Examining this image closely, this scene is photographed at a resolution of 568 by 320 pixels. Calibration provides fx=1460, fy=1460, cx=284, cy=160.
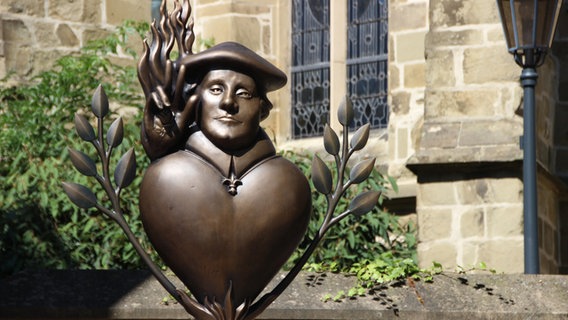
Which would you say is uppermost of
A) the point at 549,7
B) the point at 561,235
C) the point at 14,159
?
the point at 549,7

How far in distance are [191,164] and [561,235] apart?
7.27m

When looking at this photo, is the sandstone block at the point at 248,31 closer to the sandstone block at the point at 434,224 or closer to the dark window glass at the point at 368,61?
the dark window glass at the point at 368,61

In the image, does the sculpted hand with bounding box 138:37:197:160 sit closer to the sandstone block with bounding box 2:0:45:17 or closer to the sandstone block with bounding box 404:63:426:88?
the sandstone block with bounding box 2:0:45:17

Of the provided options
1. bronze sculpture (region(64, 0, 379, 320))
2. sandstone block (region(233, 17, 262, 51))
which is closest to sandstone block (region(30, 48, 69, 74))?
sandstone block (region(233, 17, 262, 51))

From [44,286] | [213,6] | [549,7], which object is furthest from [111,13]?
[44,286]

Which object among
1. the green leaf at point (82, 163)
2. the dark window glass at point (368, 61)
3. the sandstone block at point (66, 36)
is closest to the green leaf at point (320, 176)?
the green leaf at point (82, 163)

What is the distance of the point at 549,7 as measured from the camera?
6730mm

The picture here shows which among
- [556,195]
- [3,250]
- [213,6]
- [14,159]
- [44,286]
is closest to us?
[44,286]

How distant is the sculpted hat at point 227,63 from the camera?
3.75 meters

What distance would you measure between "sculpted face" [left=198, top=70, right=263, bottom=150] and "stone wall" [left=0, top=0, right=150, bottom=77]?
21.5 ft

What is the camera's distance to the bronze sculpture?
146 inches

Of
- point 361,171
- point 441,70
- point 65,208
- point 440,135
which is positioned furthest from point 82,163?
point 441,70

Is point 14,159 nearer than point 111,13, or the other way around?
point 14,159

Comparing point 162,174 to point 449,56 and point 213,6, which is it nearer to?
point 449,56
